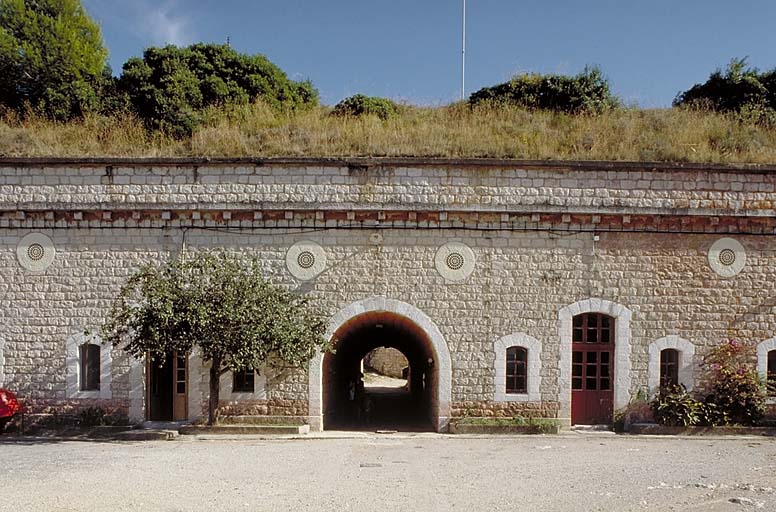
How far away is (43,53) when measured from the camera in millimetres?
21594

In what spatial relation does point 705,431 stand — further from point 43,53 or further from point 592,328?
point 43,53

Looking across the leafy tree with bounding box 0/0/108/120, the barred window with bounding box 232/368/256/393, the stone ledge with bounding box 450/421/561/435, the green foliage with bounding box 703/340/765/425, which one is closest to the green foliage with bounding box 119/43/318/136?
the leafy tree with bounding box 0/0/108/120

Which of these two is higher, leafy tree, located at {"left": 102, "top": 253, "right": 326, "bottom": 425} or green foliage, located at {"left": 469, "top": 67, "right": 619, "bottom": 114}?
green foliage, located at {"left": 469, "top": 67, "right": 619, "bottom": 114}

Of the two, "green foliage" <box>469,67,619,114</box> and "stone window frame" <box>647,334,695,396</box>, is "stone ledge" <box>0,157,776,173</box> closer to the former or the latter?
"stone window frame" <box>647,334,695,396</box>

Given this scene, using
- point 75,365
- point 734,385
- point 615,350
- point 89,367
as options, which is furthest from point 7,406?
point 734,385

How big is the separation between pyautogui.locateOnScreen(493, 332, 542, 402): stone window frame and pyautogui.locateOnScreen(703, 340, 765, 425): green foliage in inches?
135

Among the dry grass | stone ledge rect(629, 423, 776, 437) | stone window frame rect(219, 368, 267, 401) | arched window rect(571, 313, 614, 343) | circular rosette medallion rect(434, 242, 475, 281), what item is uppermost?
the dry grass

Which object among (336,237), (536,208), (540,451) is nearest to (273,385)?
(336,237)

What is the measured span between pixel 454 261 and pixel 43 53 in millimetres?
17148

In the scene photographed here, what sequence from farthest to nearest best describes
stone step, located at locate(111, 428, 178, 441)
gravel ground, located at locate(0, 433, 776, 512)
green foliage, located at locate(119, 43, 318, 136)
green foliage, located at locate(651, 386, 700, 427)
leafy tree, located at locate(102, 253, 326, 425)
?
green foliage, located at locate(119, 43, 318, 136) → green foliage, located at locate(651, 386, 700, 427) → stone step, located at locate(111, 428, 178, 441) → leafy tree, located at locate(102, 253, 326, 425) → gravel ground, located at locate(0, 433, 776, 512)

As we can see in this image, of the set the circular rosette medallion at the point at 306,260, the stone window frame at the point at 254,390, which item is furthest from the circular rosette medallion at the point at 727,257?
the stone window frame at the point at 254,390

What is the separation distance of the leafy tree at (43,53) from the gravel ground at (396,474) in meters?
12.6

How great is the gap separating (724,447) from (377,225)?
7.60 metres

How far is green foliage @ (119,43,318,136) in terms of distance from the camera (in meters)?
17.8
